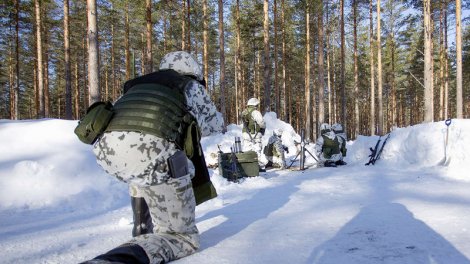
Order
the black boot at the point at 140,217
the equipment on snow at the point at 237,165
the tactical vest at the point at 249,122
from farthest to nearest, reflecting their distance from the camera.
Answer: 1. the tactical vest at the point at 249,122
2. the equipment on snow at the point at 237,165
3. the black boot at the point at 140,217

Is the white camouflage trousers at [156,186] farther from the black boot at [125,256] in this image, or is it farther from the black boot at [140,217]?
the black boot at [140,217]

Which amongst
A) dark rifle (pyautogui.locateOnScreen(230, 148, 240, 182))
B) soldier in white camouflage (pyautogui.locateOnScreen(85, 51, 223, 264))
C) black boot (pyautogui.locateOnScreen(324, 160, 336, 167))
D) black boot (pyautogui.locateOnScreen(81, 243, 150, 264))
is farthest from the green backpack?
black boot (pyautogui.locateOnScreen(324, 160, 336, 167))

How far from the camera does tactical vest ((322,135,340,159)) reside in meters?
9.59

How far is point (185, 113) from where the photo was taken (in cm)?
242

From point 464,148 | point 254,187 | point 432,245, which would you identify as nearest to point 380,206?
point 432,245

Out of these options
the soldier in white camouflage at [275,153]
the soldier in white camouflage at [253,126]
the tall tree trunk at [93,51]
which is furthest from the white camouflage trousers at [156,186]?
the tall tree trunk at [93,51]

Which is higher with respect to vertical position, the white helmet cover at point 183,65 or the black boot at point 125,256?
the white helmet cover at point 183,65

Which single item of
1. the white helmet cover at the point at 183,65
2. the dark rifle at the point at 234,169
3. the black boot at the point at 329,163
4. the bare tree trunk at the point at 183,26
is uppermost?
the bare tree trunk at the point at 183,26

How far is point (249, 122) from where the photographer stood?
9234 mm

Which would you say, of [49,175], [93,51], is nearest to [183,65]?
[49,175]

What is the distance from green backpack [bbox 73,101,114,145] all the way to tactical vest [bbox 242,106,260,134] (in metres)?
6.92

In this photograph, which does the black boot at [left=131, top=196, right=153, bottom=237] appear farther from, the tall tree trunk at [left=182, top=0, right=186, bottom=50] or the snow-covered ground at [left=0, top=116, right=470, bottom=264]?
the tall tree trunk at [left=182, top=0, right=186, bottom=50]

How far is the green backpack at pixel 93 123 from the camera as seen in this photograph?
86.4 inches

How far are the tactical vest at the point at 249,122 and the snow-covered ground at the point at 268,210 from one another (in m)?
2.48
